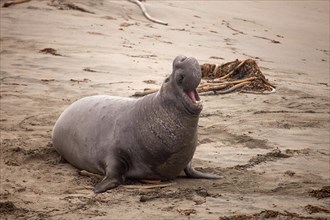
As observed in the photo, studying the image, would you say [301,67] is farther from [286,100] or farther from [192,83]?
[192,83]

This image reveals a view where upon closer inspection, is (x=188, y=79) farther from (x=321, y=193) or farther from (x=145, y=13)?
(x=145, y=13)

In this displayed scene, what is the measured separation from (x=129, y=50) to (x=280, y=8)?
9258 mm

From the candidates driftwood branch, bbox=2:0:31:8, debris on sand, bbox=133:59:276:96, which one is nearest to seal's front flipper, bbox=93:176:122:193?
debris on sand, bbox=133:59:276:96

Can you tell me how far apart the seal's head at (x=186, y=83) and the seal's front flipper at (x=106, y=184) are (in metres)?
0.66

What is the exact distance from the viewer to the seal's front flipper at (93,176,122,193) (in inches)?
157

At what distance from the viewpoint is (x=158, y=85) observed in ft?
25.3

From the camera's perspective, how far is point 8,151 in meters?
4.95

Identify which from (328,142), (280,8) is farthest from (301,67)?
(280,8)

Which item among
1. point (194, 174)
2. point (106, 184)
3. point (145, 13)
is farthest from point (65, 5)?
point (106, 184)

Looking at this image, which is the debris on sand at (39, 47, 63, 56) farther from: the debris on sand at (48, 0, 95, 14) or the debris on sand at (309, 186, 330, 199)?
the debris on sand at (309, 186, 330, 199)

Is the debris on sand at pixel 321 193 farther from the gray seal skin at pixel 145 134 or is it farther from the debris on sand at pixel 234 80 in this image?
the debris on sand at pixel 234 80

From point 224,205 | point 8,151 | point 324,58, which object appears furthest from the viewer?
point 324,58

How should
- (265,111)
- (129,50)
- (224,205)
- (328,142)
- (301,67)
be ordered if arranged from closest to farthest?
(224,205) < (328,142) < (265,111) < (129,50) < (301,67)

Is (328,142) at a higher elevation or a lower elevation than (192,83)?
lower
